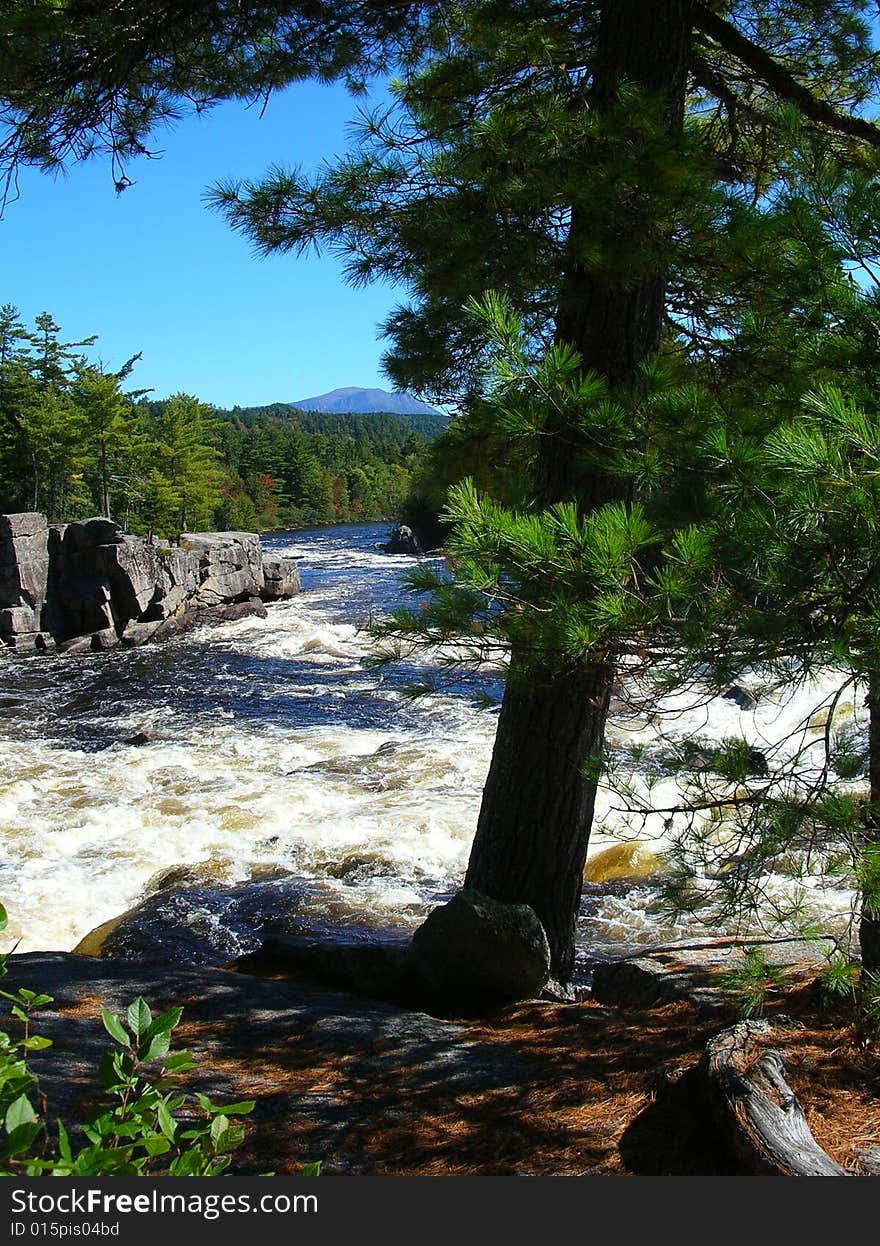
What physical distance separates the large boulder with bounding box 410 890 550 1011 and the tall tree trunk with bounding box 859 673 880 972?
60.9 inches

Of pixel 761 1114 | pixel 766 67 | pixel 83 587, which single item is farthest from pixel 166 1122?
pixel 83 587

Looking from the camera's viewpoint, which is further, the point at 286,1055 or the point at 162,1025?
the point at 286,1055

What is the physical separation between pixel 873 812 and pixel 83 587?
24006mm

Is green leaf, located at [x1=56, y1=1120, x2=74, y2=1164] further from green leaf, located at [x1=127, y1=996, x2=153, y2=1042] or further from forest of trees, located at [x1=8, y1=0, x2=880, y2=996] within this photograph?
forest of trees, located at [x1=8, y1=0, x2=880, y2=996]

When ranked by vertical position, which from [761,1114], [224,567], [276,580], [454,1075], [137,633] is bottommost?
[454,1075]

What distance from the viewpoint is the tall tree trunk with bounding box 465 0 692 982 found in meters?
4.67

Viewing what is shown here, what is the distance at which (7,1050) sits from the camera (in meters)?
1.38

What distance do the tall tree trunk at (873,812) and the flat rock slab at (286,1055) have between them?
143 cm

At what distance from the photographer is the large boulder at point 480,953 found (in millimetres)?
4648

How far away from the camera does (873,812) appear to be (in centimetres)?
268

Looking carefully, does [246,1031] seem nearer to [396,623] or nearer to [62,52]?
[396,623]

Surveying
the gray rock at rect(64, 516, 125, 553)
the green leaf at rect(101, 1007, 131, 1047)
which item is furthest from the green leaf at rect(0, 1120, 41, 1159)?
the gray rock at rect(64, 516, 125, 553)

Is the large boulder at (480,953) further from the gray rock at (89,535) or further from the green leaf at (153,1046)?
the gray rock at (89,535)

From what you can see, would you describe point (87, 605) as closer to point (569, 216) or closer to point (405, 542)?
point (569, 216)
